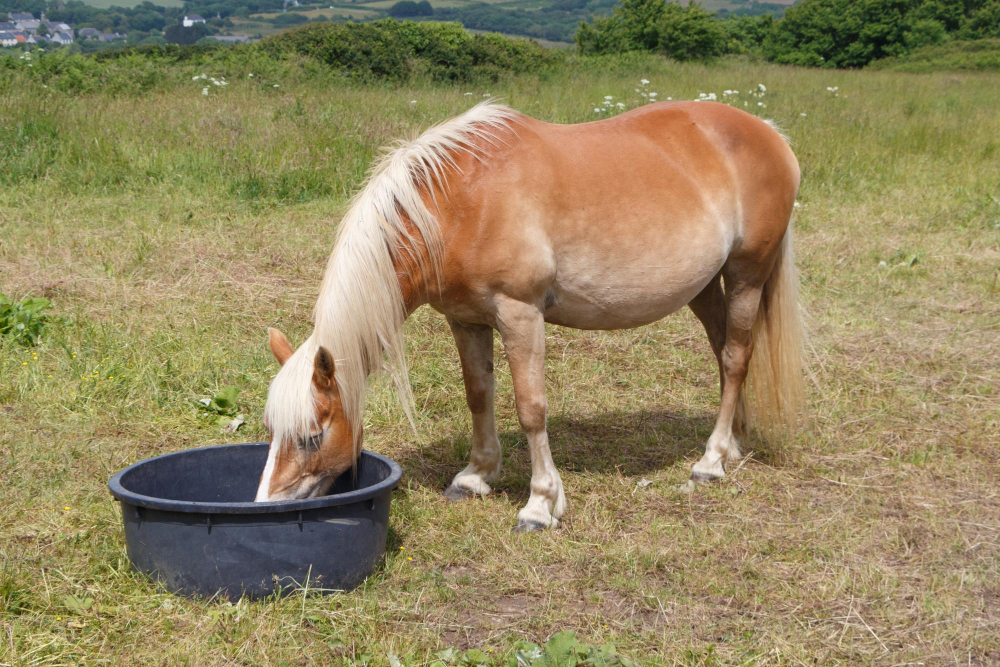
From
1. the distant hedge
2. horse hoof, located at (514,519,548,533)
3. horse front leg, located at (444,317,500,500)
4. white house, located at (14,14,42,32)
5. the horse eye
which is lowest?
horse hoof, located at (514,519,548,533)

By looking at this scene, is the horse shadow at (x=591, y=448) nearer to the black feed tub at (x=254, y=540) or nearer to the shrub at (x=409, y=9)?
the black feed tub at (x=254, y=540)

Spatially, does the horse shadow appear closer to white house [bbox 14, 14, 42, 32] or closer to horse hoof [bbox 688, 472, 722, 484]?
horse hoof [bbox 688, 472, 722, 484]

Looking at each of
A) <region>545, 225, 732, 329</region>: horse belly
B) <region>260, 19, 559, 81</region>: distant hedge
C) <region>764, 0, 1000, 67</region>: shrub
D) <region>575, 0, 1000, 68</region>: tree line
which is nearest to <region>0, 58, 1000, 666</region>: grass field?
<region>545, 225, 732, 329</region>: horse belly

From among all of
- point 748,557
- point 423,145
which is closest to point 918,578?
point 748,557

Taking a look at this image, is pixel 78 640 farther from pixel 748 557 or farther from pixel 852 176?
pixel 852 176

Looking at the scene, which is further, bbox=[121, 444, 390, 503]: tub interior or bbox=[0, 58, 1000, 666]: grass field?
bbox=[121, 444, 390, 503]: tub interior

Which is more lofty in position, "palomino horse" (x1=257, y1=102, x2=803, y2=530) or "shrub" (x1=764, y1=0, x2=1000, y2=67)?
"shrub" (x1=764, y1=0, x2=1000, y2=67)

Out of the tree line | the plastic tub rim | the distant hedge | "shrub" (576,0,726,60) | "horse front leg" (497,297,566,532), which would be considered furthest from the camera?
the tree line

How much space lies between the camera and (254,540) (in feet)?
8.41

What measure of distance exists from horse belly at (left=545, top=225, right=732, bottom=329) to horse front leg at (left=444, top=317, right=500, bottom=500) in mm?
318

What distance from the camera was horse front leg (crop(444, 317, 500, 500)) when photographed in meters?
3.52

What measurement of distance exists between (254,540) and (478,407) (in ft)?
4.23

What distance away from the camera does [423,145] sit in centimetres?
313

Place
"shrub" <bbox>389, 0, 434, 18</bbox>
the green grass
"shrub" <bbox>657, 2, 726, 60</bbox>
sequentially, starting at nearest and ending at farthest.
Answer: "shrub" <bbox>657, 2, 726, 60</bbox>
the green grass
"shrub" <bbox>389, 0, 434, 18</bbox>
